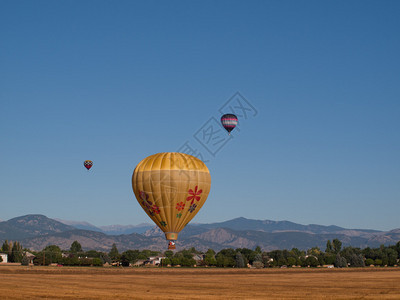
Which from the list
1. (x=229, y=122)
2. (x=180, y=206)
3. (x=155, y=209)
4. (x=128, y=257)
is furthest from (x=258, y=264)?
(x=128, y=257)

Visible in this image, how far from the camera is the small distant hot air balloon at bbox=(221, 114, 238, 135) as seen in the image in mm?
119475

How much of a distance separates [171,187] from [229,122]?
73.4 ft

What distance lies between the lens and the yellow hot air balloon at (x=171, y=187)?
346ft

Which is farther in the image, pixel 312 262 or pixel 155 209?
pixel 312 262

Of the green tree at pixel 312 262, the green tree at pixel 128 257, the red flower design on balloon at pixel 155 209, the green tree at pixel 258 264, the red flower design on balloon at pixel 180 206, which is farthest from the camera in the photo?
the green tree at pixel 128 257

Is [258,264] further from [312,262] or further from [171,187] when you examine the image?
[171,187]

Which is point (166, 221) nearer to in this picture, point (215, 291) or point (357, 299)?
point (215, 291)

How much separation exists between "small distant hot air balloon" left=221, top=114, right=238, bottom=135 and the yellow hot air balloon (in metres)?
12.0

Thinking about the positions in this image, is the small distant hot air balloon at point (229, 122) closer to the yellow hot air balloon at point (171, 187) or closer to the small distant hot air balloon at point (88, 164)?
the yellow hot air balloon at point (171, 187)

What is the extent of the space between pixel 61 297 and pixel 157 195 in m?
58.1

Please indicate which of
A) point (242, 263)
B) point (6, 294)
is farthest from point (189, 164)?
point (6, 294)

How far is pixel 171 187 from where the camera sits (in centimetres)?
10538

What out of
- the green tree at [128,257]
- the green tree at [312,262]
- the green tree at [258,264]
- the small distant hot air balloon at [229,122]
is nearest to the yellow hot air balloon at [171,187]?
the small distant hot air balloon at [229,122]

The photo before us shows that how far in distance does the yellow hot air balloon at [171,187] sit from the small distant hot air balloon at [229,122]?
1196cm
